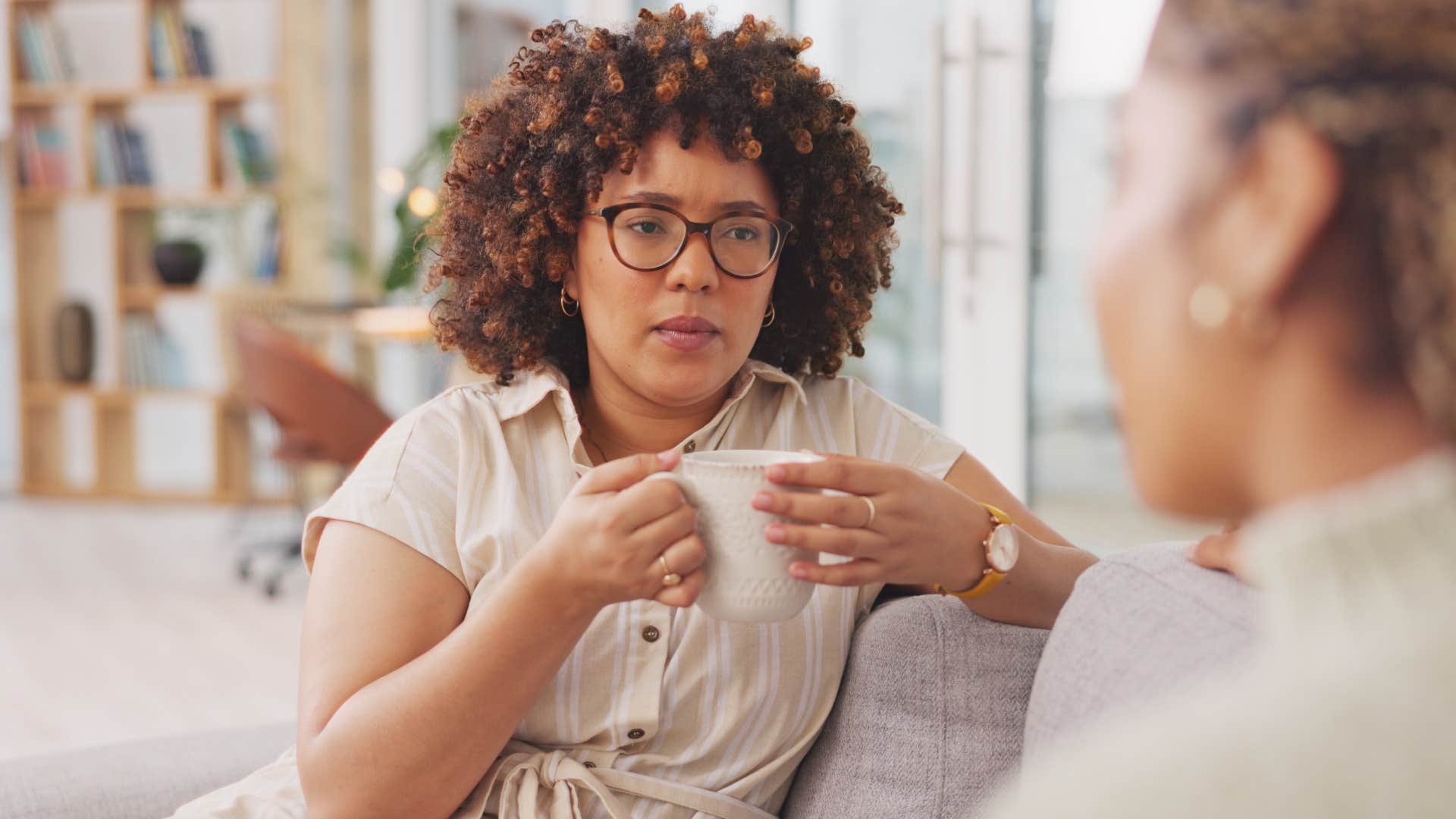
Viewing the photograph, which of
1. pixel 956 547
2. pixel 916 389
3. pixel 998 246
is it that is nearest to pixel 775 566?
pixel 956 547

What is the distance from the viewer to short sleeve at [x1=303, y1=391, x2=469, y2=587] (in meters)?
1.19

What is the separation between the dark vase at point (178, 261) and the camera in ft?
20.7

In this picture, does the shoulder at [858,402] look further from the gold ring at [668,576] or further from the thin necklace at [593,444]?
the gold ring at [668,576]

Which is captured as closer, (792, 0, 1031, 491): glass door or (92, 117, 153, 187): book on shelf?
(792, 0, 1031, 491): glass door

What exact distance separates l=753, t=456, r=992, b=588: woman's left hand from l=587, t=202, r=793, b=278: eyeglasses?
0.34 meters

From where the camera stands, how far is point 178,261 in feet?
20.7

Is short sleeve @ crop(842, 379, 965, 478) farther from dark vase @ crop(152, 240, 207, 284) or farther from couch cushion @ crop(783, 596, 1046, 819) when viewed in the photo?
dark vase @ crop(152, 240, 207, 284)

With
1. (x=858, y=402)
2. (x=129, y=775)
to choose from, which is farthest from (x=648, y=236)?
(x=129, y=775)

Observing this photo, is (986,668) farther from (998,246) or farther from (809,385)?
(998,246)

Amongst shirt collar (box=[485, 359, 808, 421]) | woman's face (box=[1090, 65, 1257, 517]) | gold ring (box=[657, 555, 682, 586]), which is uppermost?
woman's face (box=[1090, 65, 1257, 517])

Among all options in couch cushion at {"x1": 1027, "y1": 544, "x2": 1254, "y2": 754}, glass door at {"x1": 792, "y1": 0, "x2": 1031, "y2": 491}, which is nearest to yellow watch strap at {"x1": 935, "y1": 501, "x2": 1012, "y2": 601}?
couch cushion at {"x1": 1027, "y1": 544, "x2": 1254, "y2": 754}

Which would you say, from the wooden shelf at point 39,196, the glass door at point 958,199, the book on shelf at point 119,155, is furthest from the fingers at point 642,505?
the wooden shelf at point 39,196

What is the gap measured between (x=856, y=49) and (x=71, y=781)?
2.83 metres

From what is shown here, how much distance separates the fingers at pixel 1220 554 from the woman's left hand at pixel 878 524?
182 millimetres
